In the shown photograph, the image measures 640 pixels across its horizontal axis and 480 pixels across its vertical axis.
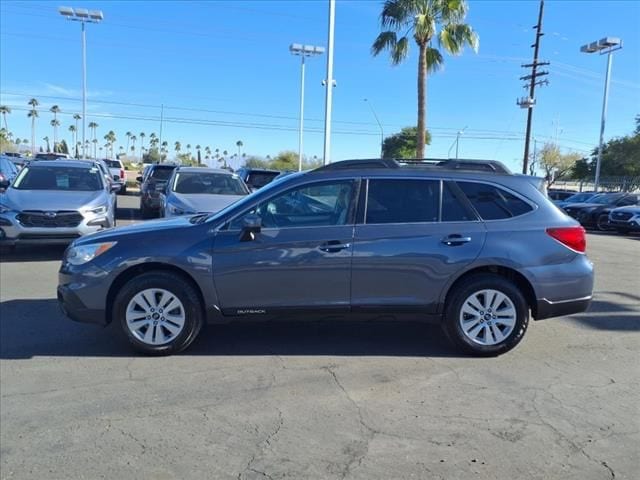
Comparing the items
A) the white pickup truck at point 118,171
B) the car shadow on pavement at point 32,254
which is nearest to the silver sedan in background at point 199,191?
the car shadow on pavement at point 32,254

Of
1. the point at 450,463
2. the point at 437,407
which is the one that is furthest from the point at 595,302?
the point at 450,463

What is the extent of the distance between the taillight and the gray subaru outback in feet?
0.04

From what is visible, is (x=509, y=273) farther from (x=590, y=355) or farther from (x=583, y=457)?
(x=583, y=457)

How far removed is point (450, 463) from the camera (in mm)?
3258

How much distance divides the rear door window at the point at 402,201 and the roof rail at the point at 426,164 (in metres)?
0.25

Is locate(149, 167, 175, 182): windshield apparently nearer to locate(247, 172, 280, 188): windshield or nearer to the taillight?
locate(247, 172, 280, 188): windshield

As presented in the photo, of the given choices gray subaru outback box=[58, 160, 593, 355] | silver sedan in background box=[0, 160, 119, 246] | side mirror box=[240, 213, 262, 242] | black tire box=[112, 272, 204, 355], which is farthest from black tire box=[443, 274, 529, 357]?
silver sedan in background box=[0, 160, 119, 246]

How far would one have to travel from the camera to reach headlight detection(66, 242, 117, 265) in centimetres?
497

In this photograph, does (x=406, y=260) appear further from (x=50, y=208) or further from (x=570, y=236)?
(x=50, y=208)

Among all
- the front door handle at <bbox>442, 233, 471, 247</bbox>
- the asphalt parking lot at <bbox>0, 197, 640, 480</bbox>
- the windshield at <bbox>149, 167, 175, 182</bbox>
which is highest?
the windshield at <bbox>149, 167, 175, 182</bbox>

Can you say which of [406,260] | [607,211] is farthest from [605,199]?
[406,260]

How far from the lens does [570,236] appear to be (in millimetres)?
5129

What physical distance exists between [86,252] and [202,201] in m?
5.34

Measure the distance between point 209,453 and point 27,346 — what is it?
2783mm
